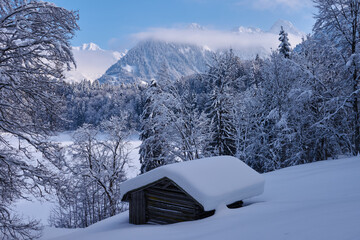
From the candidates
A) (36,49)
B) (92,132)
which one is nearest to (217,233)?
(36,49)

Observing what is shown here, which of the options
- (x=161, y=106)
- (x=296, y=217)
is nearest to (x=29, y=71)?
(x=296, y=217)

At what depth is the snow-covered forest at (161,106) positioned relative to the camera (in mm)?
7223

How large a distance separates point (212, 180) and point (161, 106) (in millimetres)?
9454

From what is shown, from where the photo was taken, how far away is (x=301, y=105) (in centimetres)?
1670

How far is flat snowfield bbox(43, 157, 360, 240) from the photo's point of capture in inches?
158

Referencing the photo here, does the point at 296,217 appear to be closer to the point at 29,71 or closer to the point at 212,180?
the point at 212,180

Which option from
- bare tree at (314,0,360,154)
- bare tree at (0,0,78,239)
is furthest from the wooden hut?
bare tree at (314,0,360,154)

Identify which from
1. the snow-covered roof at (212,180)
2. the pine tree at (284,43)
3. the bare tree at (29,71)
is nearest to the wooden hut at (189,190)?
the snow-covered roof at (212,180)

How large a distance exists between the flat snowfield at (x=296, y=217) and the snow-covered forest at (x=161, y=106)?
9.97 ft

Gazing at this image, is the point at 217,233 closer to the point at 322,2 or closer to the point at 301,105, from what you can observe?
the point at 301,105

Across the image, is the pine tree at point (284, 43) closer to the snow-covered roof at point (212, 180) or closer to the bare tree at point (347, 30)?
the bare tree at point (347, 30)

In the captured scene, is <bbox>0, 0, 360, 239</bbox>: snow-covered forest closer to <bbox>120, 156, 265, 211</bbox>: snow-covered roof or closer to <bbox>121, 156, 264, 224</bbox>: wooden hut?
<bbox>121, 156, 264, 224</bbox>: wooden hut

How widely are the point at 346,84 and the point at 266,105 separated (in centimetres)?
793

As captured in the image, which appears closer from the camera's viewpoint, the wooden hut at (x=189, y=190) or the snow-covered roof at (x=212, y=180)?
the snow-covered roof at (x=212, y=180)
